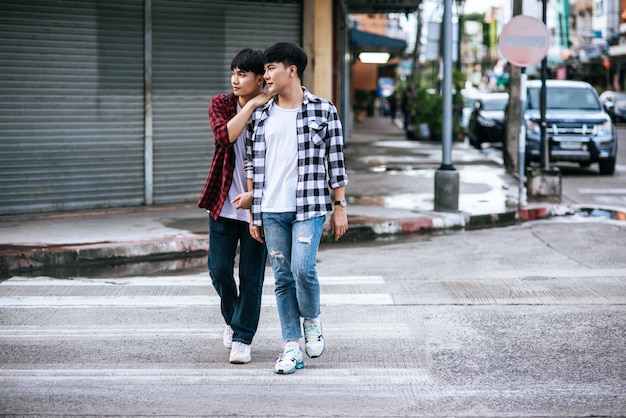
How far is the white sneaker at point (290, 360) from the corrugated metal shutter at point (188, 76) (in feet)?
26.8

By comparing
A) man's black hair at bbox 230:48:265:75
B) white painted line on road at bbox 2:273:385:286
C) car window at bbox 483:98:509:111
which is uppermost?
car window at bbox 483:98:509:111

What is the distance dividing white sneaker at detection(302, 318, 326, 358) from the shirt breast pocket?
1055 millimetres

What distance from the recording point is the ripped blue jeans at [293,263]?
17.5 ft

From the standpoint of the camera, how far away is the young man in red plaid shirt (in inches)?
215

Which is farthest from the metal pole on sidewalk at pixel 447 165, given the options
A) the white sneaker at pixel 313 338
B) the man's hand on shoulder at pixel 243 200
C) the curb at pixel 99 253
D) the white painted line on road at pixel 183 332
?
the man's hand on shoulder at pixel 243 200

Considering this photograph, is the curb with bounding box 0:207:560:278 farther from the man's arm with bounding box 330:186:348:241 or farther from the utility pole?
the utility pole

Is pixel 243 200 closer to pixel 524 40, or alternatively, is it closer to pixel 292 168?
pixel 292 168

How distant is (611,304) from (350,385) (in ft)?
9.90

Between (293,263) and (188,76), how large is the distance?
8.67 meters

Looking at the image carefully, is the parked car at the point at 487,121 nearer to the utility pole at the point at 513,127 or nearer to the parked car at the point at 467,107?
the parked car at the point at 467,107

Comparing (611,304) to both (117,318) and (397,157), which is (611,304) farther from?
(397,157)

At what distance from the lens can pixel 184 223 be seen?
464 inches

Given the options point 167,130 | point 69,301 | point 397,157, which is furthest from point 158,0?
point 397,157

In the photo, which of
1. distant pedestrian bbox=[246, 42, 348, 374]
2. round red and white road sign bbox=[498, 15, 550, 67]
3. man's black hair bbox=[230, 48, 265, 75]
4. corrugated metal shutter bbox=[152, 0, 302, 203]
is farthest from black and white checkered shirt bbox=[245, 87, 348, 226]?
round red and white road sign bbox=[498, 15, 550, 67]
